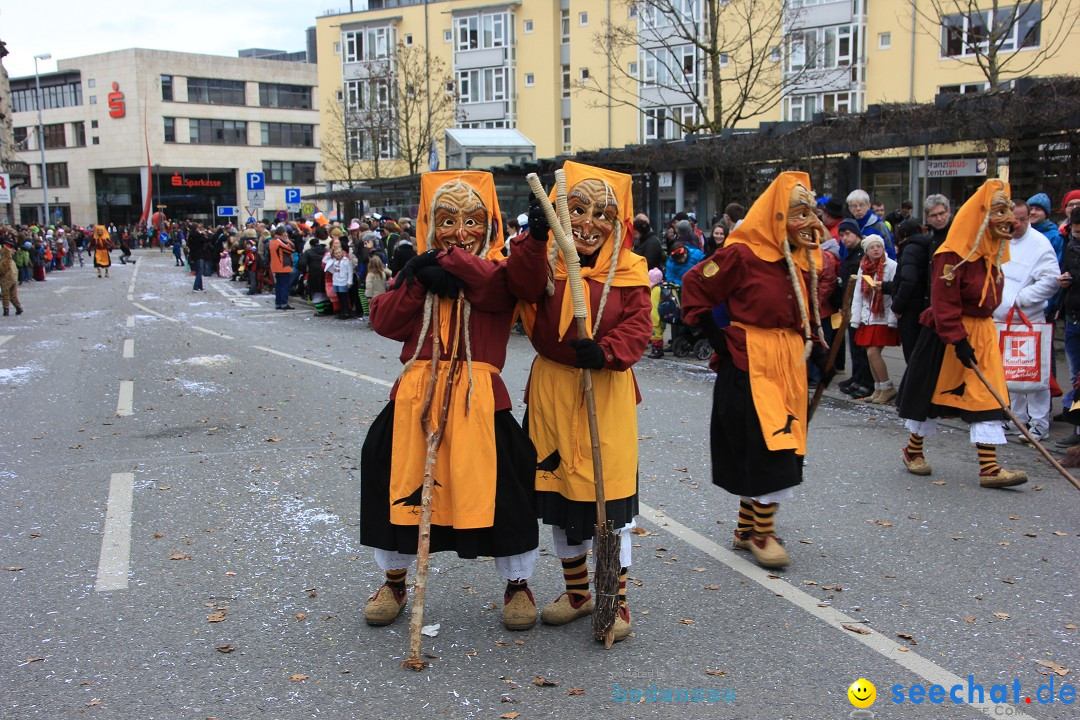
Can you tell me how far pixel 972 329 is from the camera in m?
6.68

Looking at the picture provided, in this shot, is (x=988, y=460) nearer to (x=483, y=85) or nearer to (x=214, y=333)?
(x=214, y=333)

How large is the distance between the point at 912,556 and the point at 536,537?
2.31 metres

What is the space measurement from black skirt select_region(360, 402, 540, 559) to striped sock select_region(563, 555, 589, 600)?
274 mm

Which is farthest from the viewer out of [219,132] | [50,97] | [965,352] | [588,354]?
[50,97]

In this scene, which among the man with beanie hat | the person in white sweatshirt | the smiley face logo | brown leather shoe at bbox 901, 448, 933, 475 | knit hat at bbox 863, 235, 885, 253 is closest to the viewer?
the smiley face logo

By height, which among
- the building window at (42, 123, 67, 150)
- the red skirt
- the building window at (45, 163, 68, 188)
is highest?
the building window at (42, 123, 67, 150)

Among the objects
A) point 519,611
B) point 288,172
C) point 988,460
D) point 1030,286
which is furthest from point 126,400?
point 288,172

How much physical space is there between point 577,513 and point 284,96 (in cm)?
8398

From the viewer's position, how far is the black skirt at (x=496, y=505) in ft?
13.4

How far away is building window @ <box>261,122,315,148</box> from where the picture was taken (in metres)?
81.2

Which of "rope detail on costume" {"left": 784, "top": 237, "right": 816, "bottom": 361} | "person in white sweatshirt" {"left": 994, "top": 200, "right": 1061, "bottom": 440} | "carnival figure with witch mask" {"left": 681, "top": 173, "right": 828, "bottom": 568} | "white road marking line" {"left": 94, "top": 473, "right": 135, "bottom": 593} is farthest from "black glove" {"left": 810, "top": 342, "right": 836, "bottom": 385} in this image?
"white road marking line" {"left": 94, "top": 473, "right": 135, "bottom": 593}

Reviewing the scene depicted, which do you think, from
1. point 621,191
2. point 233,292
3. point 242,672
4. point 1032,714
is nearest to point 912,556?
point 1032,714

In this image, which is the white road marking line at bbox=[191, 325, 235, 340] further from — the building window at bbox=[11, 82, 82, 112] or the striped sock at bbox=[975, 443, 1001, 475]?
the building window at bbox=[11, 82, 82, 112]

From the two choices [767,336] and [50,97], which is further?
[50,97]
